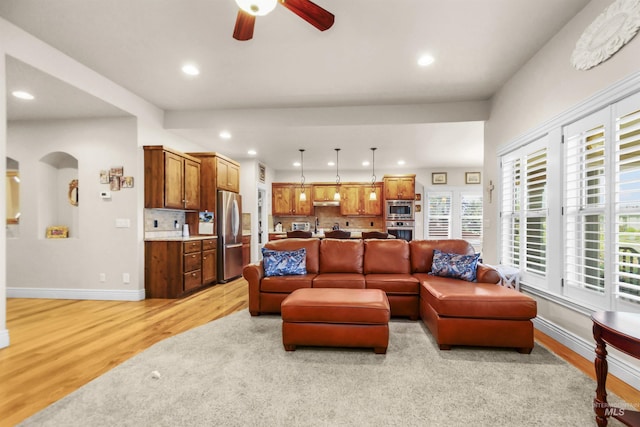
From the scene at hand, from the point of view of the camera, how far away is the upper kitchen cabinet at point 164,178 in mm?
4348

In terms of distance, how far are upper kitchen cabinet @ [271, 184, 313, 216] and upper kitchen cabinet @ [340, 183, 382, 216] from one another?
109cm

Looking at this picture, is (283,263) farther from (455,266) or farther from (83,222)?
(83,222)

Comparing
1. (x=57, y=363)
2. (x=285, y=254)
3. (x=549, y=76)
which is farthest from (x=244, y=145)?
(x=549, y=76)

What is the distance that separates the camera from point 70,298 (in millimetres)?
4285

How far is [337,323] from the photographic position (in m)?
2.50

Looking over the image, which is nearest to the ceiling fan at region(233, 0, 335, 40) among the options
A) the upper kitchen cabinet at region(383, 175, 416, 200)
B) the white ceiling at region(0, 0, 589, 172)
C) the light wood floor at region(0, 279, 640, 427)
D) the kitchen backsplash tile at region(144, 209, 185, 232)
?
the white ceiling at region(0, 0, 589, 172)

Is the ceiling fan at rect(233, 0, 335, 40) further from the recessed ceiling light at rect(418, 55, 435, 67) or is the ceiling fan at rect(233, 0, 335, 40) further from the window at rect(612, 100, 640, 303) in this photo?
the window at rect(612, 100, 640, 303)

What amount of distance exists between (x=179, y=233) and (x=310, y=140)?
110 inches

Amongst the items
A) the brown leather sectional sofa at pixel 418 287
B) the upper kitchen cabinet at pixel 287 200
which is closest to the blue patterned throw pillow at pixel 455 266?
the brown leather sectional sofa at pixel 418 287

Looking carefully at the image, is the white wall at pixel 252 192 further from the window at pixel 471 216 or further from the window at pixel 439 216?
the window at pixel 471 216

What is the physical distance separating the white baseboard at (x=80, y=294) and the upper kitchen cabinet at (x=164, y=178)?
1.25 metres

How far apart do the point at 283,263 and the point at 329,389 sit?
1.90 meters

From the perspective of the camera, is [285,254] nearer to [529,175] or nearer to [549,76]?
[529,175]

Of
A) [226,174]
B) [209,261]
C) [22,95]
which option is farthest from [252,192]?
[22,95]
